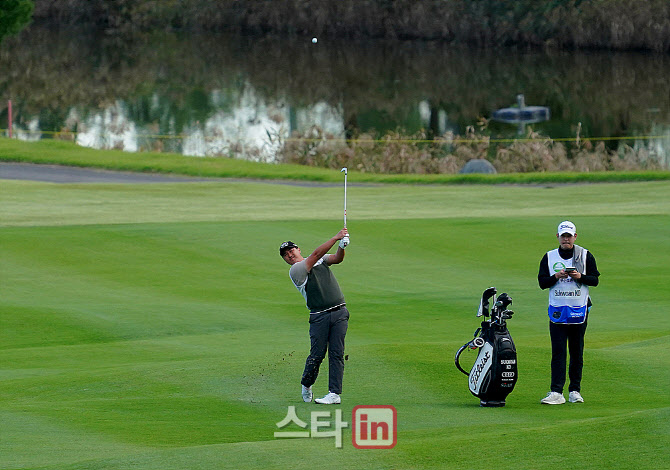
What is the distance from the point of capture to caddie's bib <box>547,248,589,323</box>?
10.9 metres

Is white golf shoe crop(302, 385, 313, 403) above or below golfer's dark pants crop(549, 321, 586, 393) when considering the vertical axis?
below

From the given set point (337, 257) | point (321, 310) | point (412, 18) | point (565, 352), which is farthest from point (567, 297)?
point (412, 18)

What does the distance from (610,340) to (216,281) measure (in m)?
6.88

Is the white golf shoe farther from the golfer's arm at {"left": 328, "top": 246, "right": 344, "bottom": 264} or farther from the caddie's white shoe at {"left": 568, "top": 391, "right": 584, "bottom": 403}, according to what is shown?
the caddie's white shoe at {"left": 568, "top": 391, "right": 584, "bottom": 403}

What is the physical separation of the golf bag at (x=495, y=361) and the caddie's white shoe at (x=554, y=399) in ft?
1.25

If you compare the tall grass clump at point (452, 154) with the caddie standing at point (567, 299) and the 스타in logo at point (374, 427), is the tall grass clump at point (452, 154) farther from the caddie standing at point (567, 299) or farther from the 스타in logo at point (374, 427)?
the 스타in logo at point (374, 427)

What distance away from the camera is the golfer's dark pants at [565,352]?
11.1 meters

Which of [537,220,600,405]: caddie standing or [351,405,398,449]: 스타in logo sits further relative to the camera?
[537,220,600,405]: caddie standing

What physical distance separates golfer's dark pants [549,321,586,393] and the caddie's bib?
0.10 metres

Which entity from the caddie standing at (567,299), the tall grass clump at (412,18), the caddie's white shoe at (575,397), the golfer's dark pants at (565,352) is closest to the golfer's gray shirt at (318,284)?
the caddie standing at (567,299)

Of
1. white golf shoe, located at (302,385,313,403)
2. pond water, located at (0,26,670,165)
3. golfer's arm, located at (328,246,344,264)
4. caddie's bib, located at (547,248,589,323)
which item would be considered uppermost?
pond water, located at (0,26,670,165)

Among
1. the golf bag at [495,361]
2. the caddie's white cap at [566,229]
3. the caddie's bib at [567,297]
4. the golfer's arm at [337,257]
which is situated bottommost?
the golf bag at [495,361]

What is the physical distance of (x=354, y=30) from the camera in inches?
3280

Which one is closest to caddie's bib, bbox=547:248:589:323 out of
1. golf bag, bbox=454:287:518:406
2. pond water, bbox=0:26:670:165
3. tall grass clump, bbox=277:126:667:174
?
golf bag, bbox=454:287:518:406
